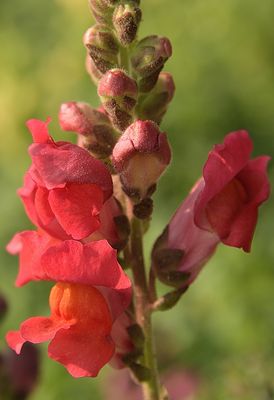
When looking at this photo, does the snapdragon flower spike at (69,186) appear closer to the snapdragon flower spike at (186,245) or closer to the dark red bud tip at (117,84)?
the dark red bud tip at (117,84)

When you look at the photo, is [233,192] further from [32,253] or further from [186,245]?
[32,253]

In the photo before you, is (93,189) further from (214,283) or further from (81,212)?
(214,283)

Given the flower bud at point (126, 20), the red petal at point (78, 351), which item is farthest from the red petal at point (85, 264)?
the flower bud at point (126, 20)

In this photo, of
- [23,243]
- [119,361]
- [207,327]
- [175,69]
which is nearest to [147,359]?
[119,361]

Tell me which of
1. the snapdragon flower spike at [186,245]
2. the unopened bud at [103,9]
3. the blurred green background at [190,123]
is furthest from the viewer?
the blurred green background at [190,123]

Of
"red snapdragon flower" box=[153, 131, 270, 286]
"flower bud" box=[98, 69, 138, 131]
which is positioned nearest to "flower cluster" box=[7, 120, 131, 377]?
"flower bud" box=[98, 69, 138, 131]

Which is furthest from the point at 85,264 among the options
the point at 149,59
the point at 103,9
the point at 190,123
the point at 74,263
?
the point at 190,123
